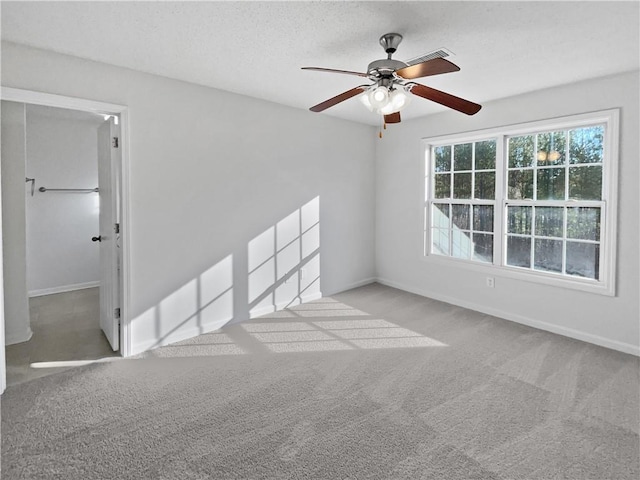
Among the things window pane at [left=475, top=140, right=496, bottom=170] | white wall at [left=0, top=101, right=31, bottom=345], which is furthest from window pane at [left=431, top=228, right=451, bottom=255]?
white wall at [left=0, top=101, right=31, bottom=345]

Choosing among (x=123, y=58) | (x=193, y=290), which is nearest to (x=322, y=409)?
(x=193, y=290)

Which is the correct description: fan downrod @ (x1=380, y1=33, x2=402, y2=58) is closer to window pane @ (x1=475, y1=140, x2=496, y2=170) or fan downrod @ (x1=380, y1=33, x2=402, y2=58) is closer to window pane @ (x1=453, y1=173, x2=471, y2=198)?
window pane @ (x1=475, y1=140, x2=496, y2=170)

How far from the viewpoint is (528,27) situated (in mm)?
2363

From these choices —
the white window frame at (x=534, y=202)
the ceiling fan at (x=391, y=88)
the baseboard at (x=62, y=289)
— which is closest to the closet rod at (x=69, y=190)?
the baseboard at (x=62, y=289)

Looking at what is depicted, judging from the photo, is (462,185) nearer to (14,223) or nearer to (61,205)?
(14,223)

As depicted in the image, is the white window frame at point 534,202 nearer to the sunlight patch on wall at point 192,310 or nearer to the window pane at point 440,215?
the window pane at point 440,215

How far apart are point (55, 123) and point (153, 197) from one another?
3216 mm

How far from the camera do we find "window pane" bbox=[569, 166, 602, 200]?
3492 millimetres

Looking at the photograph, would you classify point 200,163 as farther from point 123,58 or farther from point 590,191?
point 590,191

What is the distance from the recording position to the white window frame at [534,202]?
3.31m

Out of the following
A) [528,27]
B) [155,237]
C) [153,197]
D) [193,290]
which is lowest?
[193,290]

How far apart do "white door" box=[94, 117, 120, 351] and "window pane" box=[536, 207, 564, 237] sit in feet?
13.5

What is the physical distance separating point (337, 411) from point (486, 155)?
11.1 feet

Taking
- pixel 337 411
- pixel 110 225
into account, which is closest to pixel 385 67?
pixel 337 411
